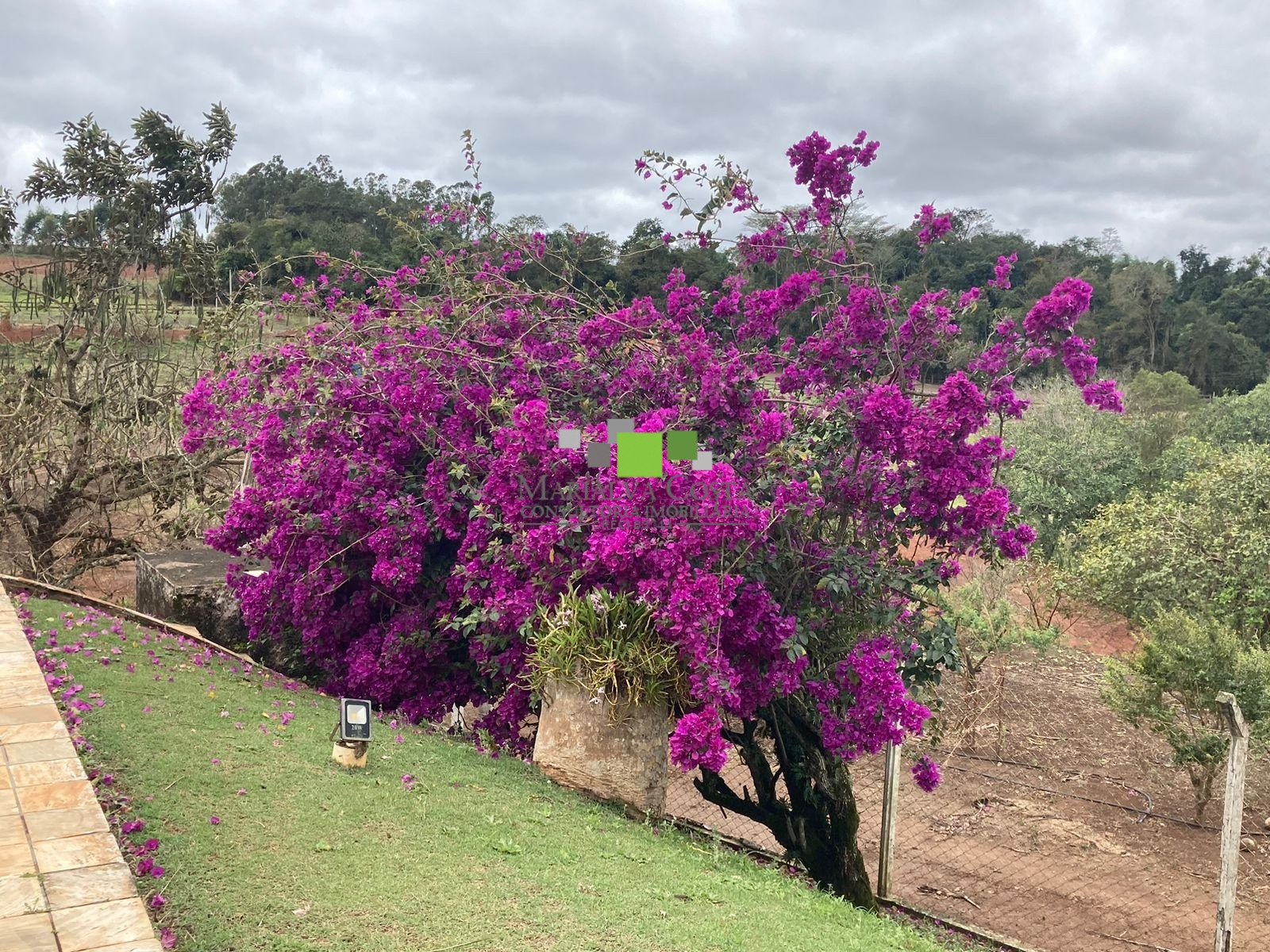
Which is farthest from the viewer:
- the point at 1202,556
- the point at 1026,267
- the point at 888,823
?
the point at 1026,267

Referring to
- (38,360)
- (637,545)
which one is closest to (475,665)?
(637,545)

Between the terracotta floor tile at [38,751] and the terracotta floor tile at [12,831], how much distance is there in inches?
19.1

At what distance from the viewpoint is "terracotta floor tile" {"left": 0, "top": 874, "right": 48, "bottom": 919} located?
271 cm

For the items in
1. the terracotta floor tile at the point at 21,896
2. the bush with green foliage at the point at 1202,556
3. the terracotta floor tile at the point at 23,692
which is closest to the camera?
the terracotta floor tile at the point at 21,896

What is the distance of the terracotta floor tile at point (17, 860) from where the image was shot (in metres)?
2.91

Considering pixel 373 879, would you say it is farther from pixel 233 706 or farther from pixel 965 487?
pixel 965 487

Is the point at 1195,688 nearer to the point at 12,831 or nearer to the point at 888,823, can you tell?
the point at 888,823

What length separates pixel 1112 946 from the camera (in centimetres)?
604

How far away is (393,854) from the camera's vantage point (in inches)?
145

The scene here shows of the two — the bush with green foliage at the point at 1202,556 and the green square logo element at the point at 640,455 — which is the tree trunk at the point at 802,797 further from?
the bush with green foliage at the point at 1202,556

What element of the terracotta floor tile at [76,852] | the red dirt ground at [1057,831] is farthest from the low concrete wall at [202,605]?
the terracotta floor tile at [76,852]

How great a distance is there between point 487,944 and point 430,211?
19.7 ft

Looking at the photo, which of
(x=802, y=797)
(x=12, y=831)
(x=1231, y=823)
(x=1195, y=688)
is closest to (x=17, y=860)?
(x=12, y=831)

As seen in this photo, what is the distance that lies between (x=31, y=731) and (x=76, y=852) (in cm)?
115
